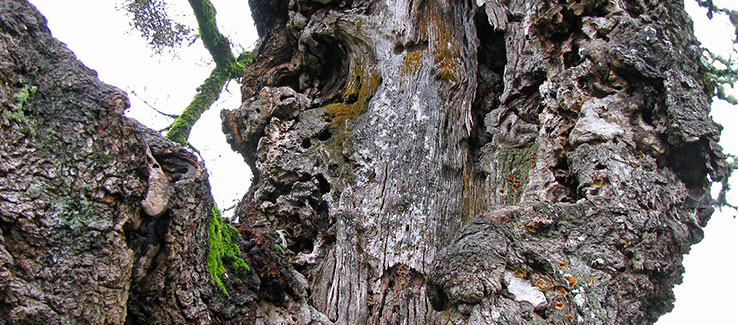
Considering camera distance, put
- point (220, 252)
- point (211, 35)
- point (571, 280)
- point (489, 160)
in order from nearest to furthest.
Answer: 1. point (571, 280)
2. point (220, 252)
3. point (489, 160)
4. point (211, 35)

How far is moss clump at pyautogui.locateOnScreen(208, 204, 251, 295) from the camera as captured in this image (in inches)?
99.3

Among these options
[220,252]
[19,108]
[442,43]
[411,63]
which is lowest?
[220,252]

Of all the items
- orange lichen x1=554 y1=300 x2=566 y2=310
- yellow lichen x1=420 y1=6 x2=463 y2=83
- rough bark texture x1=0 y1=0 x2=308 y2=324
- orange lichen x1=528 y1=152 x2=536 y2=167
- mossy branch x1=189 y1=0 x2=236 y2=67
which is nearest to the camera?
rough bark texture x1=0 y1=0 x2=308 y2=324

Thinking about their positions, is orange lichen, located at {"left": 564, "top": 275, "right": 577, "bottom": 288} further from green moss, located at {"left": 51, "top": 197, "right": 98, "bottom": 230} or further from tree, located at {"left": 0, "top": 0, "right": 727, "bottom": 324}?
green moss, located at {"left": 51, "top": 197, "right": 98, "bottom": 230}

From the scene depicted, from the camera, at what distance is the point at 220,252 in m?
2.63

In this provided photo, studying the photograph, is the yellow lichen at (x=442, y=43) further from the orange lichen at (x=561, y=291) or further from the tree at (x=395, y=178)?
the orange lichen at (x=561, y=291)

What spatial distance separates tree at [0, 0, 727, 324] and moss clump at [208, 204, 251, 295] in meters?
0.01

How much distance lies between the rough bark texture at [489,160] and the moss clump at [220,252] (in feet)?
1.95

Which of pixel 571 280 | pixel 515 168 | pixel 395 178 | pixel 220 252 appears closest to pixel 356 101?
pixel 395 178

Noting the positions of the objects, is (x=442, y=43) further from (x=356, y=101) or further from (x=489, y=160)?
(x=489, y=160)

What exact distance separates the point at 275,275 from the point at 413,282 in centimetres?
79

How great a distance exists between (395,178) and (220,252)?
121cm

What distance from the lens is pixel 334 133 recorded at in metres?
3.83

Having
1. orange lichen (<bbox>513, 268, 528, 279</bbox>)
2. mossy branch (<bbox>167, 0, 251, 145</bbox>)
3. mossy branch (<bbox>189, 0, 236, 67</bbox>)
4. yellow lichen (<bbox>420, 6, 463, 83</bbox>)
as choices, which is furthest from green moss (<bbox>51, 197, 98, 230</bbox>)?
mossy branch (<bbox>189, 0, 236, 67</bbox>)
